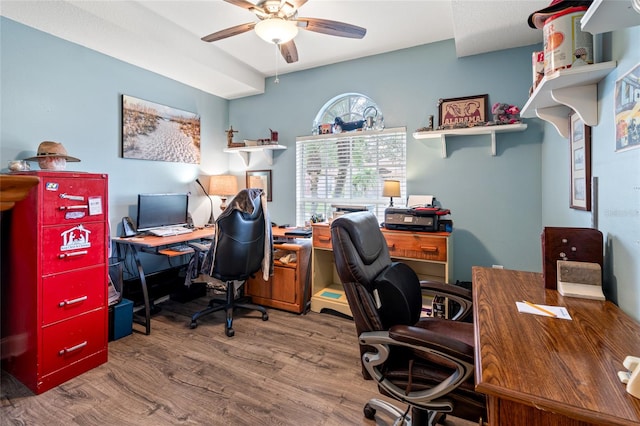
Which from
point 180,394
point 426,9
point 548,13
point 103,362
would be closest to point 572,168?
point 548,13

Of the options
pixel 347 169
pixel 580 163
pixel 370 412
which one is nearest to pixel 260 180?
pixel 347 169

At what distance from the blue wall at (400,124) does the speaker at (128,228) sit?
0.09m

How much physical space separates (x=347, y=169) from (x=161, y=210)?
6.88 feet

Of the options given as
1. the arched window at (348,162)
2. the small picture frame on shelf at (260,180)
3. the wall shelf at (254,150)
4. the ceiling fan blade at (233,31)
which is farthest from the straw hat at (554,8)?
the small picture frame on shelf at (260,180)

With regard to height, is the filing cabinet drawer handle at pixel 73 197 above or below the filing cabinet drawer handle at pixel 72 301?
above

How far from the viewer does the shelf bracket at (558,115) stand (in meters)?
1.66

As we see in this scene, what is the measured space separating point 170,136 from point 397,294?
10.7 feet

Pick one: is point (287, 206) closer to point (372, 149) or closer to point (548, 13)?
point (372, 149)

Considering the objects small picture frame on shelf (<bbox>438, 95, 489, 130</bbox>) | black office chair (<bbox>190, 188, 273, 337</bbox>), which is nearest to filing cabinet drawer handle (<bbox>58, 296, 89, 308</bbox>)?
black office chair (<bbox>190, 188, 273, 337</bbox>)

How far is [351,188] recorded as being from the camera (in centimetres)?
351

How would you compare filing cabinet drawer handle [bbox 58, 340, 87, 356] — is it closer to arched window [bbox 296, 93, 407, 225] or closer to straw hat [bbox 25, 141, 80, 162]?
straw hat [bbox 25, 141, 80, 162]

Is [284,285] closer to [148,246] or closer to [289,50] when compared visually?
[148,246]

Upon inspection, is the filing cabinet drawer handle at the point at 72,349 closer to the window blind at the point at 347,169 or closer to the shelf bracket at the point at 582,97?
the window blind at the point at 347,169

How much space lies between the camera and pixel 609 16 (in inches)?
33.2
